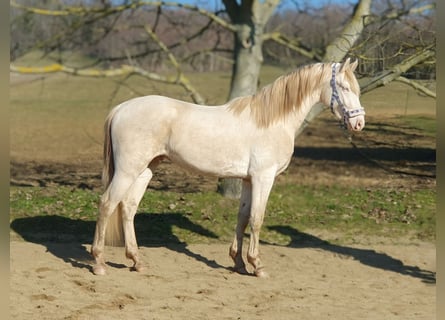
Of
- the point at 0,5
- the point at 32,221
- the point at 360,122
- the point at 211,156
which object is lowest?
the point at 32,221

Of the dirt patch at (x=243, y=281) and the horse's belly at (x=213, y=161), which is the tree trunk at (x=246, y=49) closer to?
the dirt patch at (x=243, y=281)

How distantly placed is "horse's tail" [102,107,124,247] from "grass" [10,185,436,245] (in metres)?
1.04

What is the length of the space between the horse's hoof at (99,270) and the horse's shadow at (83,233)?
0.43 meters

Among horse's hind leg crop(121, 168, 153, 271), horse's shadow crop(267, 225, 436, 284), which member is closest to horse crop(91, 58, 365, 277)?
horse's hind leg crop(121, 168, 153, 271)

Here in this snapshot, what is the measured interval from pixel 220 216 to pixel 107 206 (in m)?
2.79

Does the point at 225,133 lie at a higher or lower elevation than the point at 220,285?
higher

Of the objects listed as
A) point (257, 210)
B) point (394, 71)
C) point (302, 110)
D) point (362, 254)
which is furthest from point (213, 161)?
point (394, 71)

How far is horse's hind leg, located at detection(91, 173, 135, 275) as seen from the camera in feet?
18.8

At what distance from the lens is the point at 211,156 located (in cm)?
577

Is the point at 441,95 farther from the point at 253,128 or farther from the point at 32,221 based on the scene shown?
the point at 32,221

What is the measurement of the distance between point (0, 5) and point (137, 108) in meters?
3.99

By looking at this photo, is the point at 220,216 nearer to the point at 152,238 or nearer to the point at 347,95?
the point at 152,238

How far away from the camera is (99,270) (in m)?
5.78

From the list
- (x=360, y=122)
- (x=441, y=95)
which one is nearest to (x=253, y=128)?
(x=360, y=122)
